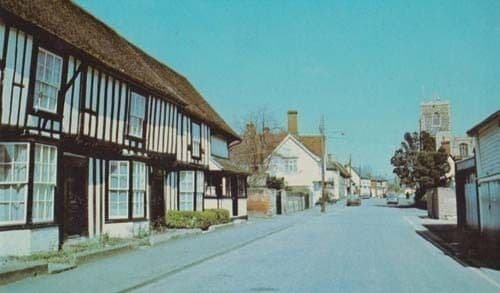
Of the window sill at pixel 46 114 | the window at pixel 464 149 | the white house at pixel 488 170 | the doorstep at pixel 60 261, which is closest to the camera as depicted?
the doorstep at pixel 60 261

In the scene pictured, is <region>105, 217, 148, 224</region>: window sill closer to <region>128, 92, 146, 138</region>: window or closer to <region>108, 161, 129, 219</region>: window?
<region>108, 161, 129, 219</region>: window

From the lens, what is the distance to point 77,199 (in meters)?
17.5

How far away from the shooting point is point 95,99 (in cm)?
1781

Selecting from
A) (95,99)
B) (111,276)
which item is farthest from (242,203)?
(111,276)

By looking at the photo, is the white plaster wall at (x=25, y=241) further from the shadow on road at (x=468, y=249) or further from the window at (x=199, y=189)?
the window at (x=199, y=189)

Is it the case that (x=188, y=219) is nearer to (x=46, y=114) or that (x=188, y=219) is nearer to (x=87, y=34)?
(x=87, y=34)

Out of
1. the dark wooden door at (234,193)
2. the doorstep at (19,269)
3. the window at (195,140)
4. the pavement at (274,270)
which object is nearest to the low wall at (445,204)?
the dark wooden door at (234,193)

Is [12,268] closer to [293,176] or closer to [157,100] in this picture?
[157,100]

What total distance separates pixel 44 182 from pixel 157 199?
1040cm

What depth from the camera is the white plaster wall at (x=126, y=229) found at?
18516 mm

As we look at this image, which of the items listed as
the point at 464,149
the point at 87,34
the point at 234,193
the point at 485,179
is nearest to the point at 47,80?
the point at 87,34

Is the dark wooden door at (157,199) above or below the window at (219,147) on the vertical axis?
below

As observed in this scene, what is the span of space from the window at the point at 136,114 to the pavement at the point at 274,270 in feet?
14.6

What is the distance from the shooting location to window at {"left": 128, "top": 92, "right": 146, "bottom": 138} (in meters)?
20.6
